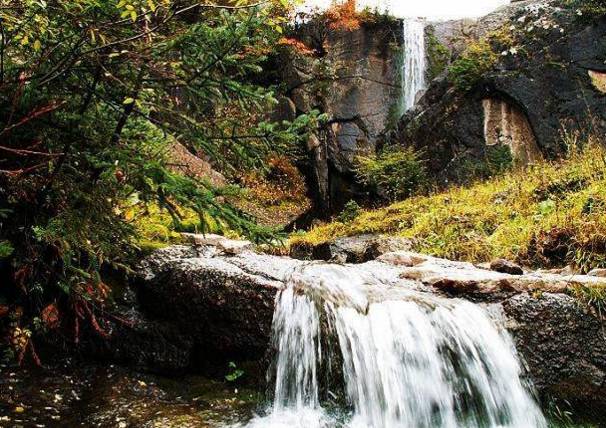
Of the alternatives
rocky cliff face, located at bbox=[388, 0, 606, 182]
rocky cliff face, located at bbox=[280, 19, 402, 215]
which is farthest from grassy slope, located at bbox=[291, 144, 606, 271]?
rocky cliff face, located at bbox=[280, 19, 402, 215]

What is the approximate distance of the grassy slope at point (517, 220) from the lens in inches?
197

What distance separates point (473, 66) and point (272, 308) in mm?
9627

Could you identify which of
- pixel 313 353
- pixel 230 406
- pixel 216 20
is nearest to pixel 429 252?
pixel 313 353

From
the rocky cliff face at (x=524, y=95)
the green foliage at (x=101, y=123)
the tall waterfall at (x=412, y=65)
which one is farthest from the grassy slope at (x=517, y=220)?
the tall waterfall at (x=412, y=65)

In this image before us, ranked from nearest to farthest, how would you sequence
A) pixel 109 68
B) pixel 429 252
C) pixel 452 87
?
pixel 109 68
pixel 429 252
pixel 452 87

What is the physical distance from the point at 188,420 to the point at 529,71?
420 inches

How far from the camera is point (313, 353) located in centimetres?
344

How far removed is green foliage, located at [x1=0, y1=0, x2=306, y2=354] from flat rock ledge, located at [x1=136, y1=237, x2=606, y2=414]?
0.75 m

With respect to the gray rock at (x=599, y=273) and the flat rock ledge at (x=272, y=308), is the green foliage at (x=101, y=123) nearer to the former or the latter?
the flat rock ledge at (x=272, y=308)

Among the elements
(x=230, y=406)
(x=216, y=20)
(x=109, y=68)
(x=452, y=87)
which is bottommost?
(x=230, y=406)

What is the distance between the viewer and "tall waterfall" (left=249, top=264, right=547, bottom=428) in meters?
3.21

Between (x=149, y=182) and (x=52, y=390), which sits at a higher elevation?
(x=149, y=182)

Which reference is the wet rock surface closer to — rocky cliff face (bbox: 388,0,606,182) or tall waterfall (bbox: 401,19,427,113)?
rocky cliff face (bbox: 388,0,606,182)

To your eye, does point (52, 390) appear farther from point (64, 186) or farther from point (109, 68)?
point (109, 68)
